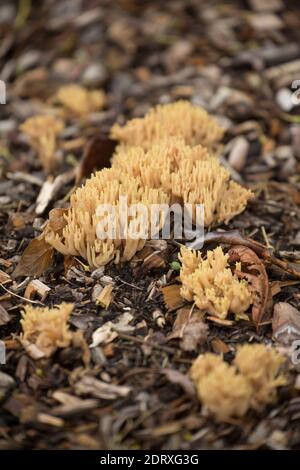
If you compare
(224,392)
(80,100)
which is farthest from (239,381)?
(80,100)

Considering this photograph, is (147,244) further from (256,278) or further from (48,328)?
(48,328)

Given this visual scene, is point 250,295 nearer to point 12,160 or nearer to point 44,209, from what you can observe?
point 44,209

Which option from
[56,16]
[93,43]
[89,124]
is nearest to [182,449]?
[89,124]

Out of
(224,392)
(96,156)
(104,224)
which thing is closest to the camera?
(224,392)

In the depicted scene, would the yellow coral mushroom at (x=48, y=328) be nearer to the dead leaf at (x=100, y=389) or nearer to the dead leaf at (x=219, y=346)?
the dead leaf at (x=100, y=389)

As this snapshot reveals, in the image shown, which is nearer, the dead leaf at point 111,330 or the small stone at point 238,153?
the dead leaf at point 111,330

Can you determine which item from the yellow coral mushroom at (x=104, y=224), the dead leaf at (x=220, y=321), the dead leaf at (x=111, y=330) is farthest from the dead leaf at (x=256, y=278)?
the dead leaf at (x=111, y=330)
